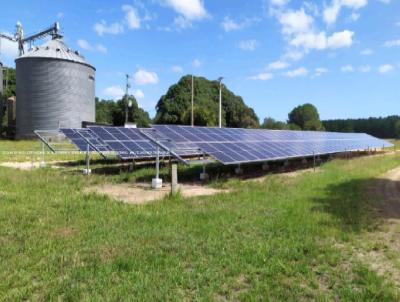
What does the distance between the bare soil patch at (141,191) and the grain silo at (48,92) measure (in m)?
41.7

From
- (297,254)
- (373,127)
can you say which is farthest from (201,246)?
(373,127)

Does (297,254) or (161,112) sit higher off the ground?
(161,112)

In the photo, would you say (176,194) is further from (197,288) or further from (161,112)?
(161,112)

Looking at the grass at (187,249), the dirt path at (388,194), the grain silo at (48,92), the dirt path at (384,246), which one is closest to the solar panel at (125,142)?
the grass at (187,249)

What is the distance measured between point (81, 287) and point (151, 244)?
6.32ft

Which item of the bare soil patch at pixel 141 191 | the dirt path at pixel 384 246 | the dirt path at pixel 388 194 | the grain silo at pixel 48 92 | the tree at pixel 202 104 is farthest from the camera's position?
the tree at pixel 202 104

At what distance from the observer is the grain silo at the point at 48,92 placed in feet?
171

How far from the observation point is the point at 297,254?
20.6ft

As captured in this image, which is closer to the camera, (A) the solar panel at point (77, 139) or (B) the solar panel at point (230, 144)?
(B) the solar panel at point (230, 144)

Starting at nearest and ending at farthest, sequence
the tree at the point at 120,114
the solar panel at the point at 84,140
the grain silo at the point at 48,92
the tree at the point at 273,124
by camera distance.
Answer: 1. the solar panel at the point at 84,140
2. the grain silo at the point at 48,92
3. the tree at the point at 120,114
4. the tree at the point at 273,124

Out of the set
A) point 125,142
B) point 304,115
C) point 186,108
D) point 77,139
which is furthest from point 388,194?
point 304,115

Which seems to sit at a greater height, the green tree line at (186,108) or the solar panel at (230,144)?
the green tree line at (186,108)

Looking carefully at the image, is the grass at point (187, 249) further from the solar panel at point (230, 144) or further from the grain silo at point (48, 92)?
the grain silo at point (48, 92)

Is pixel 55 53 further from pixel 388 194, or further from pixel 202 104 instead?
pixel 388 194
